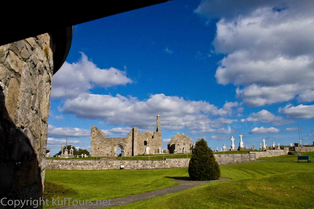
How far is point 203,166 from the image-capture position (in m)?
15.5

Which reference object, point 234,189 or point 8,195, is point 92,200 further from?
point 8,195

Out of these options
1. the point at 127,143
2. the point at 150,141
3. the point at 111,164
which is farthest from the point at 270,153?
the point at 111,164

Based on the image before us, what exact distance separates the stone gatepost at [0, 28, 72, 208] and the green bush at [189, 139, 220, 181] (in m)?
13.8

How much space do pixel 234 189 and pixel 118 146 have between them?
126 feet

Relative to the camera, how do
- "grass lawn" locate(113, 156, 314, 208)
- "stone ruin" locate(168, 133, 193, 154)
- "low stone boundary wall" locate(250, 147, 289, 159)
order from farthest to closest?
"stone ruin" locate(168, 133, 193, 154), "low stone boundary wall" locate(250, 147, 289, 159), "grass lawn" locate(113, 156, 314, 208)

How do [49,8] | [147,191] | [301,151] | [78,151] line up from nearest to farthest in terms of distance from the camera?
1. [49,8]
2. [147,191]
3. [301,151]
4. [78,151]

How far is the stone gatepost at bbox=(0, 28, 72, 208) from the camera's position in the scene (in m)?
2.10

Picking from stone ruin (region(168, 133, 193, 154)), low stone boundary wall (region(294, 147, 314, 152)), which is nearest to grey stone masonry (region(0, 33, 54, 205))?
stone ruin (region(168, 133, 193, 154))

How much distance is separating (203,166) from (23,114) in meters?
14.7

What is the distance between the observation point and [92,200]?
32.2 feet

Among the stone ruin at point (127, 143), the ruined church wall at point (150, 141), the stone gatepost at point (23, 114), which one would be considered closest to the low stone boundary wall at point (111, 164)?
the stone ruin at point (127, 143)

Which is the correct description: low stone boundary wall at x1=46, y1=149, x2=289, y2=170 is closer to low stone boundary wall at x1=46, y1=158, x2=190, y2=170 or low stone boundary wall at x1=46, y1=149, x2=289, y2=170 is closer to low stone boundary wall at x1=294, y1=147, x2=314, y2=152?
low stone boundary wall at x1=46, y1=158, x2=190, y2=170

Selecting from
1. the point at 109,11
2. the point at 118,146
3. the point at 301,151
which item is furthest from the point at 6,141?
the point at 301,151

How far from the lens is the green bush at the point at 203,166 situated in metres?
15.4
